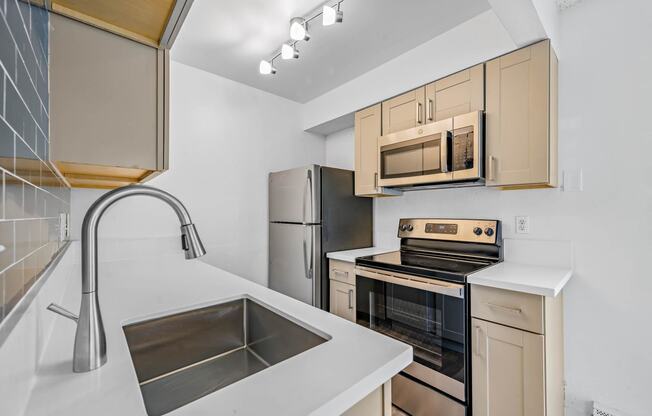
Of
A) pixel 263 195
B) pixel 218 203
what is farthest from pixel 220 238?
pixel 263 195

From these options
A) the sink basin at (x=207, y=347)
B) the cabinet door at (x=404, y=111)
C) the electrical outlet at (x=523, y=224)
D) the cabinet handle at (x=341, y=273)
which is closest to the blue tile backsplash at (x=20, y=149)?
the sink basin at (x=207, y=347)

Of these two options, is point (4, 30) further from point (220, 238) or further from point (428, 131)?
point (220, 238)

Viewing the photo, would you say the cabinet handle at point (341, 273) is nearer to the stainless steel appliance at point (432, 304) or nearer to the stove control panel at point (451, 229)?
the stainless steel appliance at point (432, 304)

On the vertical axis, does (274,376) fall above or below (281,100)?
below

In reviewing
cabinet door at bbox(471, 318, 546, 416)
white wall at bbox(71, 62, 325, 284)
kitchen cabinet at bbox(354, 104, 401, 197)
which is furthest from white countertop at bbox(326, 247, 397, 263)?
cabinet door at bbox(471, 318, 546, 416)

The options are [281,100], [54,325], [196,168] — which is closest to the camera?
[54,325]

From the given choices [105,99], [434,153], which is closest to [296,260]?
[434,153]

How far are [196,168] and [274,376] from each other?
226 cm

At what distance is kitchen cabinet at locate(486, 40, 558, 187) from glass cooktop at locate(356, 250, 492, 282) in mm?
559

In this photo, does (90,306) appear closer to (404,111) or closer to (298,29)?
(298,29)

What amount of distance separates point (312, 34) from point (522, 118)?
1478 millimetres

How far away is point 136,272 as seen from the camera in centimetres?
170

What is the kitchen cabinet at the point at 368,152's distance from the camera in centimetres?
244

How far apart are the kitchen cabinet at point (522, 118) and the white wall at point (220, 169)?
199cm
